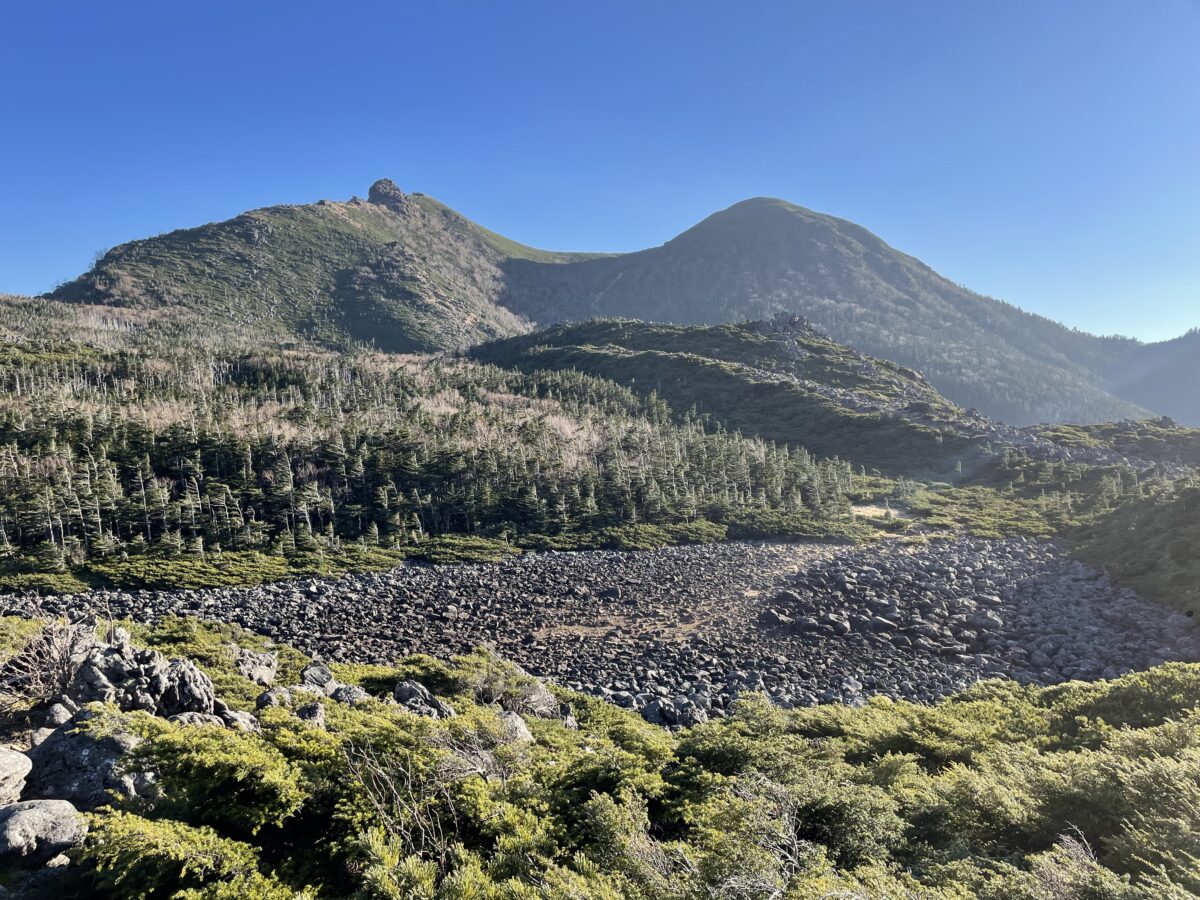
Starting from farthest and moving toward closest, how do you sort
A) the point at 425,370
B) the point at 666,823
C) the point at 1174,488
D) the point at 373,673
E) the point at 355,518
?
the point at 425,370 < the point at 355,518 < the point at 1174,488 < the point at 373,673 < the point at 666,823

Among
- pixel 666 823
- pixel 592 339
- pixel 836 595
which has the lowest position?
pixel 836 595

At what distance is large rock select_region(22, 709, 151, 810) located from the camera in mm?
7422

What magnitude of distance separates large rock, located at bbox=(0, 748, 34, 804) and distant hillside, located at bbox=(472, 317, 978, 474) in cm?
8338

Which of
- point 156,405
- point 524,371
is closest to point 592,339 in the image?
point 524,371

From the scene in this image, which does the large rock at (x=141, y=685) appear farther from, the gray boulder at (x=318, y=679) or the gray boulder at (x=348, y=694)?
the gray boulder at (x=318, y=679)

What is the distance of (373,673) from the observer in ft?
56.0

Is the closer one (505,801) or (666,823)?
(505,801)

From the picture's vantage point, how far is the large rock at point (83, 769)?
292 inches

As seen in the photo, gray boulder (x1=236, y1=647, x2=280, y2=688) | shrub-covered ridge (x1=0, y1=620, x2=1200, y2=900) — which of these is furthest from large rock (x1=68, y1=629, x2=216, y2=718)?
gray boulder (x1=236, y1=647, x2=280, y2=688)

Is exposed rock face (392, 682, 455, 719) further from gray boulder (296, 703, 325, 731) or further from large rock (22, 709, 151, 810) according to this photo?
large rock (22, 709, 151, 810)

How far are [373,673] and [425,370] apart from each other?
99915 millimetres

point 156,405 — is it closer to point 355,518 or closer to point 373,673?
point 355,518

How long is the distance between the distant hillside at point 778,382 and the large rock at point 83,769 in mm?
82596

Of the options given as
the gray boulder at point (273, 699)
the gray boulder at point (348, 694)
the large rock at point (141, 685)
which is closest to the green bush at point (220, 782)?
the large rock at point (141, 685)
